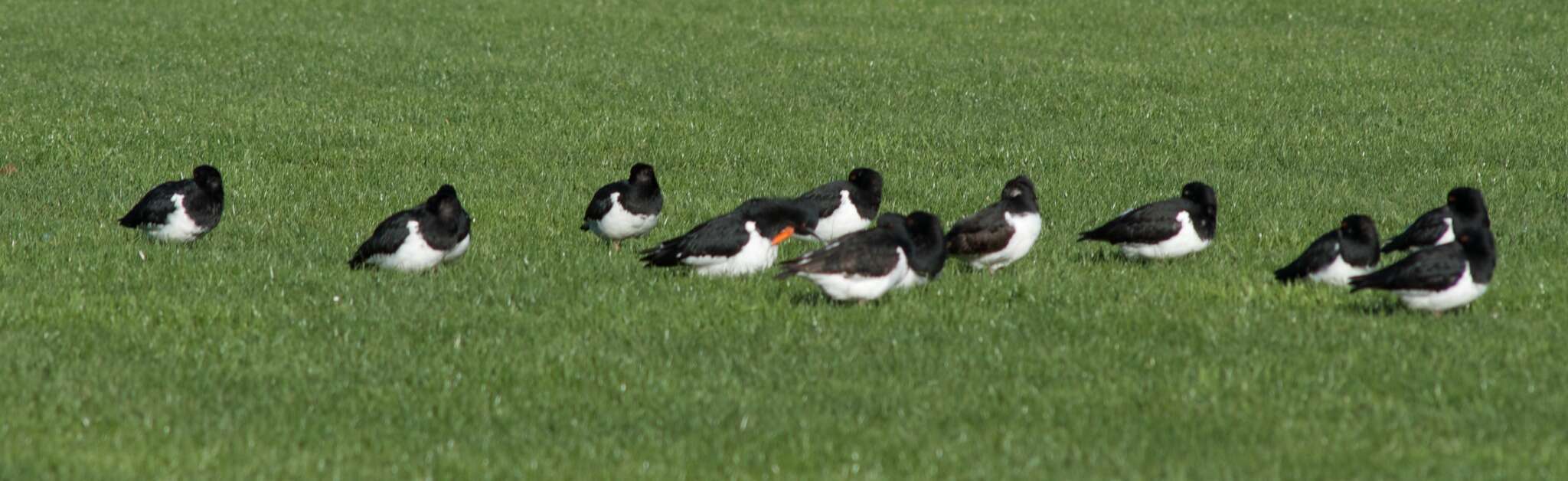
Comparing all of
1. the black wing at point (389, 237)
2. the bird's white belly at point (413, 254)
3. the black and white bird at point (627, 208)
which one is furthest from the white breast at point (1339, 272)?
the black wing at point (389, 237)

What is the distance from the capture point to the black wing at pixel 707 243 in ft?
42.2

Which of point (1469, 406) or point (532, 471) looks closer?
point (532, 471)

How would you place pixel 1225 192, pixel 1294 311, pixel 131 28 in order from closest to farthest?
pixel 1294 311
pixel 1225 192
pixel 131 28

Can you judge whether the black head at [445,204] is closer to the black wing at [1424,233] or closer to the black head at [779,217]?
the black head at [779,217]

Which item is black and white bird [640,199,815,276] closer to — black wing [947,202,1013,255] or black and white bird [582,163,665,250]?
black and white bird [582,163,665,250]

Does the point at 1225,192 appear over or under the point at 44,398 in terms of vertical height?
under

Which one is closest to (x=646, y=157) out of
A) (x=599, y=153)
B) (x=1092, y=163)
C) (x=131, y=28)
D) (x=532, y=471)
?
(x=599, y=153)

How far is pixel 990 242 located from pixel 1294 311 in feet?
8.32

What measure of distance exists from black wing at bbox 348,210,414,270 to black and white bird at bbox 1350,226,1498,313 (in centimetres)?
741

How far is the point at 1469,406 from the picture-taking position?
9.08 metres

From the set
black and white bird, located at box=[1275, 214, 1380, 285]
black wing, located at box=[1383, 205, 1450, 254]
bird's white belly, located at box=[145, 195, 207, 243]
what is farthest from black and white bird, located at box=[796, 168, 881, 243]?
bird's white belly, located at box=[145, 195, 207, 243]

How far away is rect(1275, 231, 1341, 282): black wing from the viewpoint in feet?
39.7

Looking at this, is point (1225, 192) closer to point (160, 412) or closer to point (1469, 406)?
point (1469, 406)

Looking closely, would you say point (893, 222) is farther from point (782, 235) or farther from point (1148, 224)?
point (1148, 224)
